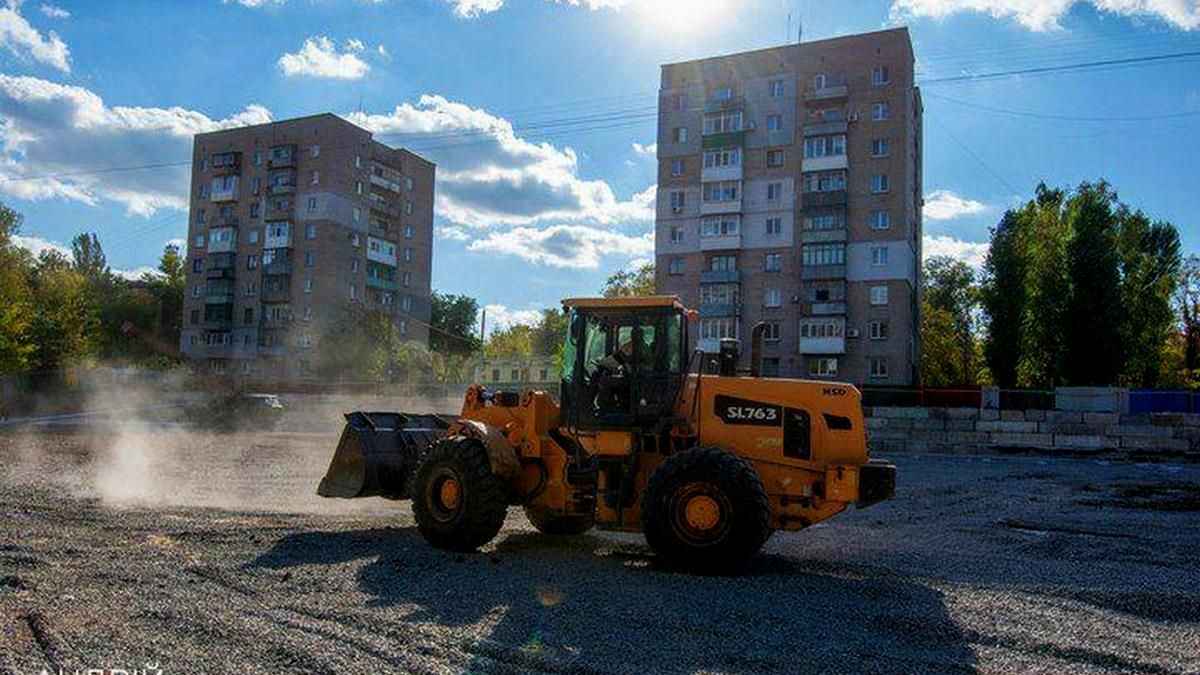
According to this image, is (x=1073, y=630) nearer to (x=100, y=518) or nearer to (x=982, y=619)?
(x=982, y=619)

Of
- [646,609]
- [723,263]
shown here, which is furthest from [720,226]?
[646,609]

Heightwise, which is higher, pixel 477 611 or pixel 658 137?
pixel 658 137

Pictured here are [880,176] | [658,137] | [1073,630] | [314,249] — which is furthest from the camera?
[314,249]

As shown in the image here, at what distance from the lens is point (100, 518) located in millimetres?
11516

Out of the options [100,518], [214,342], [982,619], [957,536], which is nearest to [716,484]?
[982,619]

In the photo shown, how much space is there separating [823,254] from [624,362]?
49830mm

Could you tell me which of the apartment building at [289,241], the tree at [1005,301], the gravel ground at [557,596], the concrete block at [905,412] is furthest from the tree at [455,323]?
the gravel ground at [557,596]

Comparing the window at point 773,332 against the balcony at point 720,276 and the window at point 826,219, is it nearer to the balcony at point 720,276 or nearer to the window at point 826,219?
the balcony at point 720,276

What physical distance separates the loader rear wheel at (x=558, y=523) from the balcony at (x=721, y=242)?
164ft

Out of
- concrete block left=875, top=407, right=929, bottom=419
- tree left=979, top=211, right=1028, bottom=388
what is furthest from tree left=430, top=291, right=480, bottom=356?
concrete block left=875, top=407, right=929, bottom=419

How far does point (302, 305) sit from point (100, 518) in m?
65.2

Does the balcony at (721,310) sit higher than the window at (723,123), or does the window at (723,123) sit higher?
the window at (723,123)

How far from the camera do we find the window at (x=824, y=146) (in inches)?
2243

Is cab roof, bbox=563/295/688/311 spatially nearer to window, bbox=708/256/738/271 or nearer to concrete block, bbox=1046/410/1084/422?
concrete block, bbox=1046/410/1084/422
